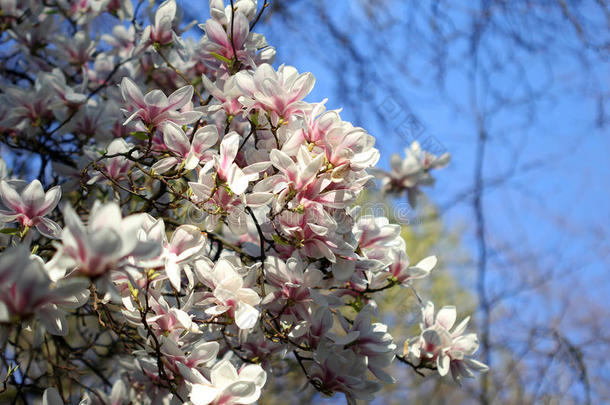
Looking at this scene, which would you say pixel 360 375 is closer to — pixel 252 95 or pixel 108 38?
pixel 252 95

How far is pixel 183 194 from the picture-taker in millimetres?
1016

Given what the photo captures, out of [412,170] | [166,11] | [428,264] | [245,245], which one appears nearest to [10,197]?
[245,245]

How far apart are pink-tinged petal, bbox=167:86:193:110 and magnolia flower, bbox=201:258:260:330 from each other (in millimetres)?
307

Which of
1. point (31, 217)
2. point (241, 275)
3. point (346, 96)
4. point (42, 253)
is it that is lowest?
point (42, 253)

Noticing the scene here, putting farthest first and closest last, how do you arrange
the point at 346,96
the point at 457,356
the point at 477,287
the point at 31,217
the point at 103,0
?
the point at 477,287 < the point at 346,96 < the point at 103,0 < the point at 457,356 < the point at 31,217

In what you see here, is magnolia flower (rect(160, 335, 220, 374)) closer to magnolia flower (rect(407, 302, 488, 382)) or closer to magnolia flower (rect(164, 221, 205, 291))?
magnolia flower (rect(164, 221, 205, 291))

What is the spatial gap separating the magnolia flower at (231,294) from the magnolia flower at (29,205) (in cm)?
28

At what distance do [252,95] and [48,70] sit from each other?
94 centimetres

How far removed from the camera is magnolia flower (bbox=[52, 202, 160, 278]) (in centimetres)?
62

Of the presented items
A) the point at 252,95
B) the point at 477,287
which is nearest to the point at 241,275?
the point at 252,95

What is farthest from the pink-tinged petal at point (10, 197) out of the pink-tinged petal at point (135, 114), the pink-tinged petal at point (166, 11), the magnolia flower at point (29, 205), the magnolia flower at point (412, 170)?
the magnolia flower at point (412, 170)

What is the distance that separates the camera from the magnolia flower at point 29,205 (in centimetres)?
89

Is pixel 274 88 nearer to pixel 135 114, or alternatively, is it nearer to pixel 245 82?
pixel 245 82

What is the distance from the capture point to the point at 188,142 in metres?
0.97
